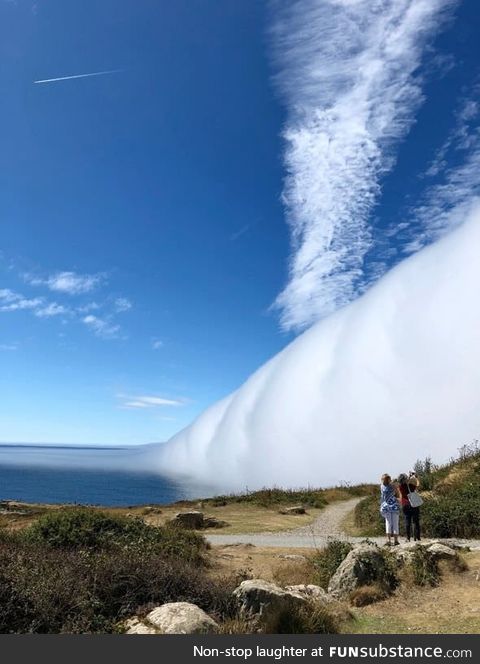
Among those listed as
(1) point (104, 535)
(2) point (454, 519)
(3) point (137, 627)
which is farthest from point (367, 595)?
(2) point (454, 519)

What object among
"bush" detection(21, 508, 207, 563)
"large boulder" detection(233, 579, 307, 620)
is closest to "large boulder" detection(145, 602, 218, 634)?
"large boulder" detection(233, 579, 307, 620)

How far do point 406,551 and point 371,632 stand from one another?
5.29 m

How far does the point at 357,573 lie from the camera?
12594 mm

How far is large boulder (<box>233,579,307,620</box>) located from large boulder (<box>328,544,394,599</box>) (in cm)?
303

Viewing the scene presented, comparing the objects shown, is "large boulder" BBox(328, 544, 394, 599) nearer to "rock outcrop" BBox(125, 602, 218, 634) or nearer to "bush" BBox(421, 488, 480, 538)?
"rock outcrop" BBox(125, 602, 218, 634)

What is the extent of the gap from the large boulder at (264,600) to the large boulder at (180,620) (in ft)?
3.48

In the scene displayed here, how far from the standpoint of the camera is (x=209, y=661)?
7641 mm

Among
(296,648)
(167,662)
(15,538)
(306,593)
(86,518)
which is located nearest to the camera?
(167,662)

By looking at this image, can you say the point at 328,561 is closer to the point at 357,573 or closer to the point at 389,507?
the point at 357,573

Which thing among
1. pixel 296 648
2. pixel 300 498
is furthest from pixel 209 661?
pixel 300 498

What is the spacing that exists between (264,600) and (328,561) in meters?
5.88

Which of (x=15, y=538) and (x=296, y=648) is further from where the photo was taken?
(x=15, y=538)

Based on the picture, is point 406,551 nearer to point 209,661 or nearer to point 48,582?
point 209,661

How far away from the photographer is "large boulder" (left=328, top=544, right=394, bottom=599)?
12.4m
